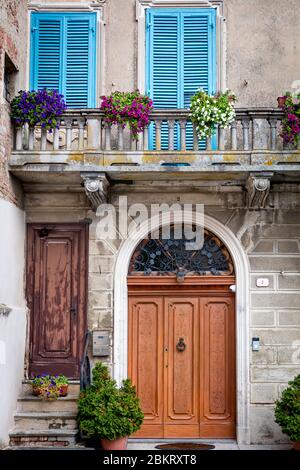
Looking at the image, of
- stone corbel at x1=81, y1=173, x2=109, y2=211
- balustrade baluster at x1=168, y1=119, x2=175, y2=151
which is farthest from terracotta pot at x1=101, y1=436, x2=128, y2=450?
balustrade baluster at x1=168, y1=119, x2=175, y2=151

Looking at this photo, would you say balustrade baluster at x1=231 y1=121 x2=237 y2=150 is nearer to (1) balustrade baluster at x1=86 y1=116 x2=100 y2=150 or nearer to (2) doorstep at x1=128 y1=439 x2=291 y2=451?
(1) balustrade baluster at x1=86 y1=116 x2=100 y2=150

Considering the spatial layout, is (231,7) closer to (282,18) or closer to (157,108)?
(282,18)

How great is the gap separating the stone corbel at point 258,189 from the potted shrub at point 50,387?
387 centimetres

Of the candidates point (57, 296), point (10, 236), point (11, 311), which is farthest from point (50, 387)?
point (10, 236)

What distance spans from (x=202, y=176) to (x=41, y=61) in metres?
3.14

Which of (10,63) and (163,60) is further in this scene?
(163,60)

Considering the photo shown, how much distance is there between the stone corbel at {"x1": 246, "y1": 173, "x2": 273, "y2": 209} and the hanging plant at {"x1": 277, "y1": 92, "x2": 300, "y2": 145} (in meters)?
0.61

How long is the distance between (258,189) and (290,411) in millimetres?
3169

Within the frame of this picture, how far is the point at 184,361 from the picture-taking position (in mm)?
13586

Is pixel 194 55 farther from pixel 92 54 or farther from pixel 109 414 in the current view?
pixel 109 414

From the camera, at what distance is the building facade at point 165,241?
13.3 metres

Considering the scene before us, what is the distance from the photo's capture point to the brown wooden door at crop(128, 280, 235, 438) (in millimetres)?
13461

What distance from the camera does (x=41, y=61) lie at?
1370 centimetres

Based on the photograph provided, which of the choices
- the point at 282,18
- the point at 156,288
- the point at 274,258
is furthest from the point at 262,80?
the point at 156,288
